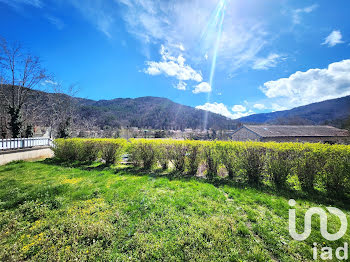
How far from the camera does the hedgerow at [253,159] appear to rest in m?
4.68

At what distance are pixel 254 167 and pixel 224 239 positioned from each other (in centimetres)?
416

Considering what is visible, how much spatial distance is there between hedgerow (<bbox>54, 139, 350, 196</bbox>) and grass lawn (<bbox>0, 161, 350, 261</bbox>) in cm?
128

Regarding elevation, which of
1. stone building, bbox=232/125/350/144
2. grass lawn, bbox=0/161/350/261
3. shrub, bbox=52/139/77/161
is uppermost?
stone building, bbox=232/125/350/144

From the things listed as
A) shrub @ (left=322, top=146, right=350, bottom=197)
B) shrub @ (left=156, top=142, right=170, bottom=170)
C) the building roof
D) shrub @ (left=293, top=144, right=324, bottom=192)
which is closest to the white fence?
shrub @ (left=156, top=142, right=170, bottom=170)

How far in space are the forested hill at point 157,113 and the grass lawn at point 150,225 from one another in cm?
7030

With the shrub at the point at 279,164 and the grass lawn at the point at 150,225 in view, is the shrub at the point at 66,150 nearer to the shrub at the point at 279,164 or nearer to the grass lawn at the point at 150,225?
the grass lawn at the point at 150,225

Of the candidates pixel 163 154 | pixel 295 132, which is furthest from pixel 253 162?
pixel 295 132

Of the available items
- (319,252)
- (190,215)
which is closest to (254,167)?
(319,252)

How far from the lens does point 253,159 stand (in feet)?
18.9

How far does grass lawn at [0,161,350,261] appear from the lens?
2254 mm

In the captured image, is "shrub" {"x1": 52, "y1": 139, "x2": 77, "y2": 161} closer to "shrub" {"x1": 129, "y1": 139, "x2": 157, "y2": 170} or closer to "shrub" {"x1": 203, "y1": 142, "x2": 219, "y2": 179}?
"shrub" {"x1": 129, "y1": 139, "x2": 157, "y2": 170}

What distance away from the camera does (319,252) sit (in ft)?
7.59

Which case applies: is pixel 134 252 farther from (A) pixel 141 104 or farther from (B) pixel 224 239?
(A) pixel 141 104

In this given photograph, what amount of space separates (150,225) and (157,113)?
308 ft
